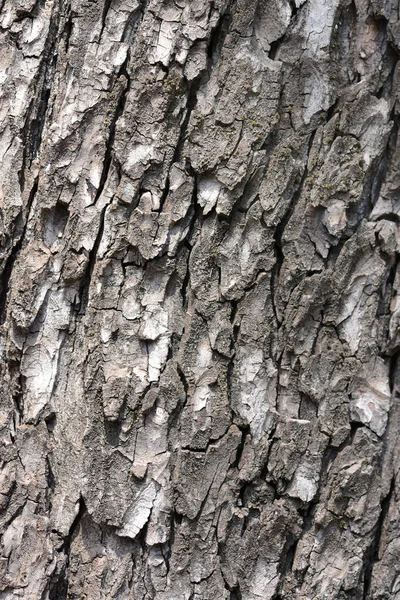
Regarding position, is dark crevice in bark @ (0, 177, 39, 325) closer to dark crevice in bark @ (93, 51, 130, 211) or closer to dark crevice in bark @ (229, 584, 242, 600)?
dark crevice in bark @ (93, 51, 130, 211)

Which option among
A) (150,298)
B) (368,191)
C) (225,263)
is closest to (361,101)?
(368,191)

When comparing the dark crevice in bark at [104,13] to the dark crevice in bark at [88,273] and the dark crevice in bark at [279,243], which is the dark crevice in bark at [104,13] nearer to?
the dark crevice in bark at [88,273]

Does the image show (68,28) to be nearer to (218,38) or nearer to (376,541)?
(218,38)

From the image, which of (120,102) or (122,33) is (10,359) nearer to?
(120,102)

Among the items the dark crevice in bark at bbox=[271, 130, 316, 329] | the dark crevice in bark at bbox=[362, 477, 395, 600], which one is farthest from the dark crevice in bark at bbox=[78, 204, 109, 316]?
the dark crevice in bark at bbox=[362, 477, 395, 600]

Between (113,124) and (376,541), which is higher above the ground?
(113,124)

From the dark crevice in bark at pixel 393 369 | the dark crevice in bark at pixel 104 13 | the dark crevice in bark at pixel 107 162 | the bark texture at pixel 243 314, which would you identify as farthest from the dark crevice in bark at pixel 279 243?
the dark crevice in bark at pixel 104 13

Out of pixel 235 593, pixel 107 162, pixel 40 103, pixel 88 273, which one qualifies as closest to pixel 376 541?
pixel 235 593

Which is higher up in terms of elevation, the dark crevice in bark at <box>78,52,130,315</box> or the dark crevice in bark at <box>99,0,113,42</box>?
the dark crevice in bark at <box>99,0,113,42</box>

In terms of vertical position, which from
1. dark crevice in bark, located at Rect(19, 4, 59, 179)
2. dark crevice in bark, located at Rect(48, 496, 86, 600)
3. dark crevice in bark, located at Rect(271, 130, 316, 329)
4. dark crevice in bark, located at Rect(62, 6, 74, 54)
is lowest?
dark crevice in bark, located at Rect(48, 496, 86, 600)
